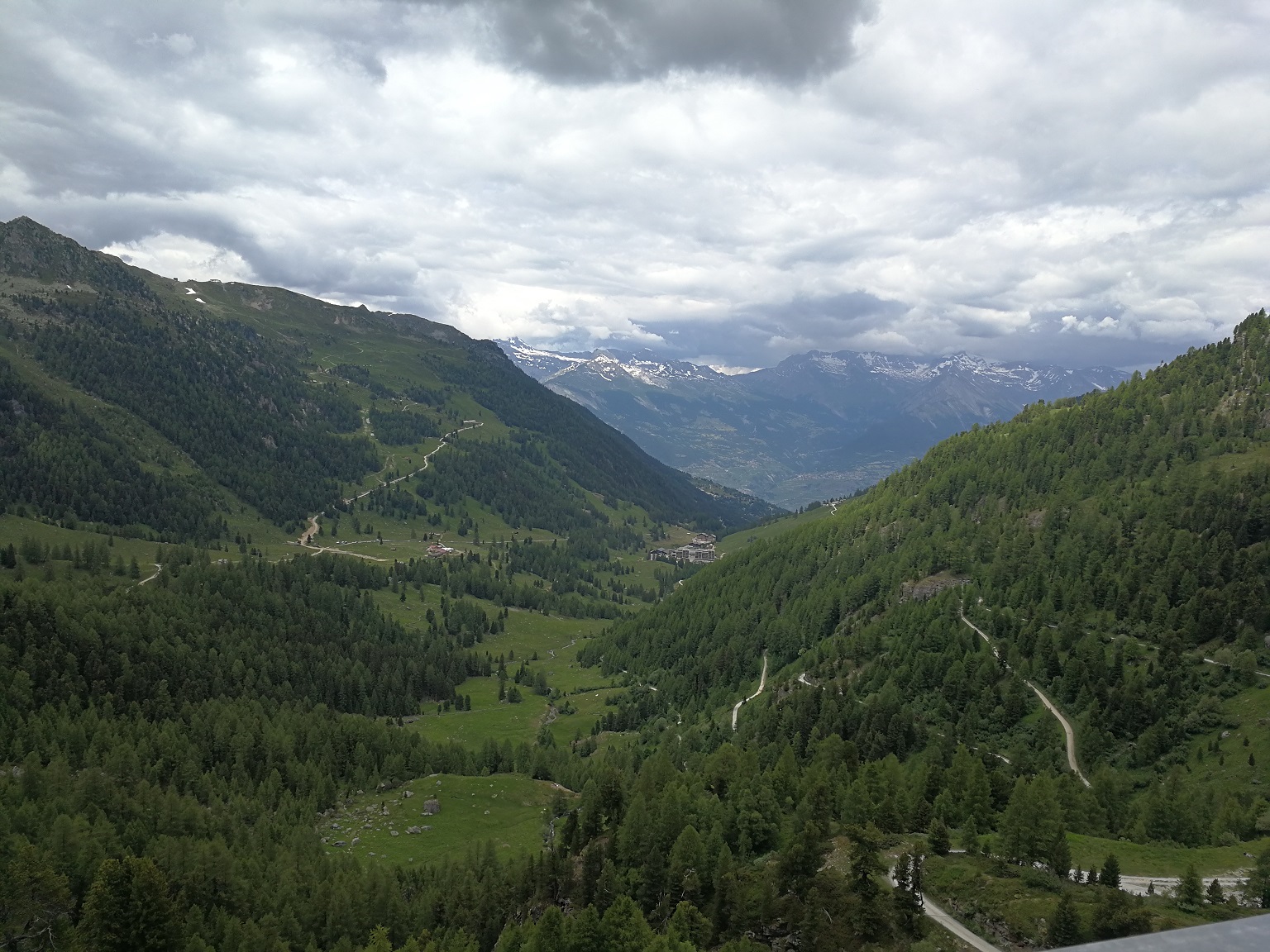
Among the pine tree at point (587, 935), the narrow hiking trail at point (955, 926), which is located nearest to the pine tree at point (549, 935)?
the pine tree at point (587, 935)

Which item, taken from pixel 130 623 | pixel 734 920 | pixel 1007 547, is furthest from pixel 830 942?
pixel 130 623

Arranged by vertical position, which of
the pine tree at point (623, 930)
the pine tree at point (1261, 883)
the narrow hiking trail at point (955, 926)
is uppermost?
the pine tree at point (1261, 883)

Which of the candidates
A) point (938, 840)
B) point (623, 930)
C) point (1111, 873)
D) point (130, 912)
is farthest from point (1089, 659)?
point (130, 912)

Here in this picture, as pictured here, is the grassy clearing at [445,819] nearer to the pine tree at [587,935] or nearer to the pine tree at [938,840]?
the pine tree at [587,935]

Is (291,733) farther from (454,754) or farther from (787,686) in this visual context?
(787,686)

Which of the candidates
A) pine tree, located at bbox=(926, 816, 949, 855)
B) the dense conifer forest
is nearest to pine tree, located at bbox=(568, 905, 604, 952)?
the dense conifer forest

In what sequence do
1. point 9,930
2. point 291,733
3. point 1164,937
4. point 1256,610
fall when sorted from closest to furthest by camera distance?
point 1164,937, point 9,930, point 1256,610, point 291,733
